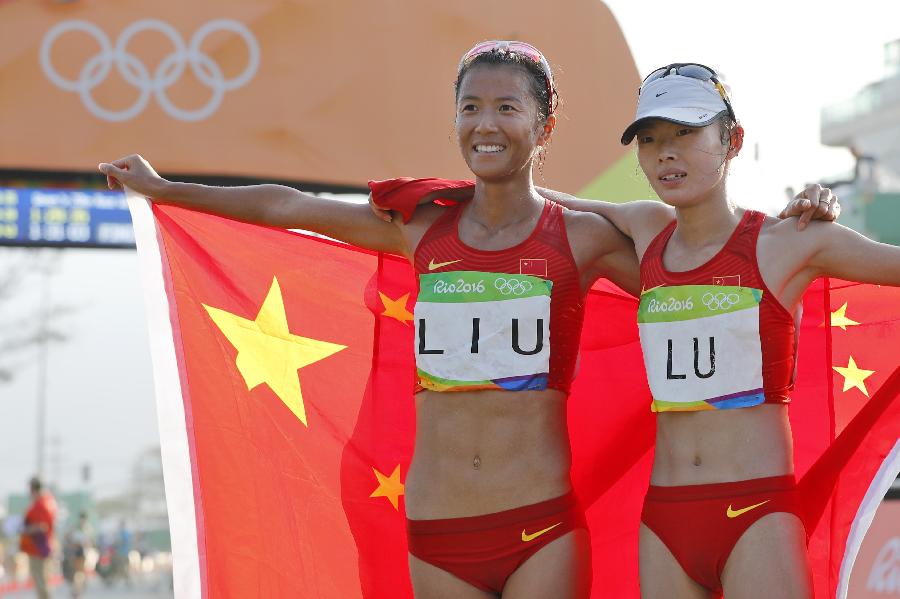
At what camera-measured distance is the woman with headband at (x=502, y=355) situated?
4008mm

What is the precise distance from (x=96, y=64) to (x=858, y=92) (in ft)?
139

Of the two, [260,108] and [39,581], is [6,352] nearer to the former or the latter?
[39,581]

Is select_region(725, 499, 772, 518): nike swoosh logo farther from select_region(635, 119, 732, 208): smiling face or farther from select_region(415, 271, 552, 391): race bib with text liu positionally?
select_region(635, 119, 732, 208): smiling face

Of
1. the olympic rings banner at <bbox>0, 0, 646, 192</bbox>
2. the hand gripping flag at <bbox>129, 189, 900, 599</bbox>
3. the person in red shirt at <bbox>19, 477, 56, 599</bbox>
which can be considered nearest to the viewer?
the hand gripping flag at <bbox>129, 189, 900, 599</bbox>

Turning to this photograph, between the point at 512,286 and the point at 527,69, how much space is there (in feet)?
2.27

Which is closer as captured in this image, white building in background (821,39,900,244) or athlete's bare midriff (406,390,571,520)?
athlete's bare midriff (406,390,571,520)

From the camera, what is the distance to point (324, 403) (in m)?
5.08

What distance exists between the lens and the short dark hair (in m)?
4.19

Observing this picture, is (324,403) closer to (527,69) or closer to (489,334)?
(489,334)

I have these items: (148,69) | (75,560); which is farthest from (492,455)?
(75,560)

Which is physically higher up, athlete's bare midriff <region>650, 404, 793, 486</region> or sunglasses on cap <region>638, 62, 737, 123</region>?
sunglasses on cap <region>638, 62, 737, 123</region>

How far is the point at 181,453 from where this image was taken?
496cm

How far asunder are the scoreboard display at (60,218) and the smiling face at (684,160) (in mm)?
8693

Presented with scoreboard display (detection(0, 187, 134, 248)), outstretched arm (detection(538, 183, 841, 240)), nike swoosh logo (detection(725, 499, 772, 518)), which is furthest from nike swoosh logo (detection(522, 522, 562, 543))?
scoreboard display (detection(0, 187, 134, 248))
